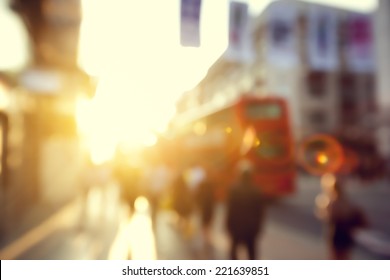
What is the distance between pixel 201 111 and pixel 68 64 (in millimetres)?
3074

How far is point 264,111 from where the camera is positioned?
7.99 m

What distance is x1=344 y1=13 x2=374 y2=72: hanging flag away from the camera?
1406 centimetres

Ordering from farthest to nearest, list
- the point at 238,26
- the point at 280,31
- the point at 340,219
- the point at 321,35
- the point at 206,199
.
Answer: the point at 280,31, the point at 321,35, the point at 238,26, the point at 206,199, the point at 340,219

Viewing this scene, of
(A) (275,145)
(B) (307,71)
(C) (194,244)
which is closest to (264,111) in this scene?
(A) (275,145)

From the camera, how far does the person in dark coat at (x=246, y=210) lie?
4059 mm

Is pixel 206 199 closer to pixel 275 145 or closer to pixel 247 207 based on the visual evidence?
pixel 247 207

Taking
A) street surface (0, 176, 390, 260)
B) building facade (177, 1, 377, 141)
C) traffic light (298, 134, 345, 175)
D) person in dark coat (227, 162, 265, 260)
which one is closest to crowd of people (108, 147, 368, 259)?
person in dark coat (227, 162, 265, 260)

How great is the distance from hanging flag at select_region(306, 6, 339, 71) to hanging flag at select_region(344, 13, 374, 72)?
4.73ft

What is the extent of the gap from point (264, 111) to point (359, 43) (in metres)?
9.28

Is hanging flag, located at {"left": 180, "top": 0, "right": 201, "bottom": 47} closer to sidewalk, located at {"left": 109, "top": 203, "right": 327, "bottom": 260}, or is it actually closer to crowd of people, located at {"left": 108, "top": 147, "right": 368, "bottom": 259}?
crowd of people, located at {"left": 108, "top": 147, "right": 368, "bottom": 259}

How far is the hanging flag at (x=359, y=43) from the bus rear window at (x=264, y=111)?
260 inches

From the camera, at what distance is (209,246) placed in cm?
Answer: 573
